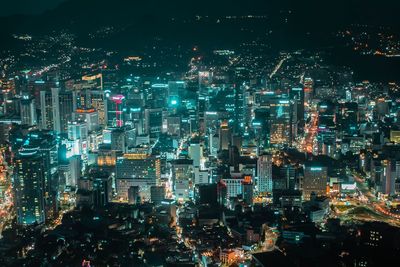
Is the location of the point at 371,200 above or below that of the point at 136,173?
below

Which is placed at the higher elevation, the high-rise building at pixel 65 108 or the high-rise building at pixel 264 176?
the high-rise building at pixel 65 108

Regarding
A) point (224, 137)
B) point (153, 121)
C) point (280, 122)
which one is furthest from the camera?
point (153, 121)

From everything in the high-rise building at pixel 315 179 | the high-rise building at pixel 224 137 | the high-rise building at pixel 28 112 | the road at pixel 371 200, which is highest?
the high-rise building at pixel 28 112

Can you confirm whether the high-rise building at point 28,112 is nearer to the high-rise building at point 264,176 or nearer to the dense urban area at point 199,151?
the dense urban area at point 199,151

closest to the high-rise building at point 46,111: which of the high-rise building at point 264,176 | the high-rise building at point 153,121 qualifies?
the high-rise building at point 153,121

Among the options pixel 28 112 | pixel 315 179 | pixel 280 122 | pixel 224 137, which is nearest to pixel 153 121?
pixel 224 137

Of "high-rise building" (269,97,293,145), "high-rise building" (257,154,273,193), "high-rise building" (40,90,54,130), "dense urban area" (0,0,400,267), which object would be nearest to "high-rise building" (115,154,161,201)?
"dense urban area" (0,0,400,267)

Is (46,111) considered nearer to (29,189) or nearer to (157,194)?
(29,189)

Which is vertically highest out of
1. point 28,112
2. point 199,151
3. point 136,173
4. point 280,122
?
point 28,112

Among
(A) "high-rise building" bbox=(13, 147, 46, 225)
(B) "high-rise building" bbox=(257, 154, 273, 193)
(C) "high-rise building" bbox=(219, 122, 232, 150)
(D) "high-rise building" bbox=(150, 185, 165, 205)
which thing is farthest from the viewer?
(C) "high-rise building" bbox=(219, 122, 232, 150)

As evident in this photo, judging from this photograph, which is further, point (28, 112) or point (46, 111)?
point (46, 111)

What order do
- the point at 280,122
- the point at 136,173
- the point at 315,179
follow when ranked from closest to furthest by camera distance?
1. the point at 315,179
2. the point at 136,173
3. the point at 280,122

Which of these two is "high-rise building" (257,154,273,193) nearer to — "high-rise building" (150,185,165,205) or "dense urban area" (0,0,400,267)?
"dense urban area" (0,0,400,267)

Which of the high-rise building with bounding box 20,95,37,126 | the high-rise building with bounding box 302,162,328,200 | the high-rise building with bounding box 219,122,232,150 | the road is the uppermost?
the high-rise building with bounding box 20,95,37,126
